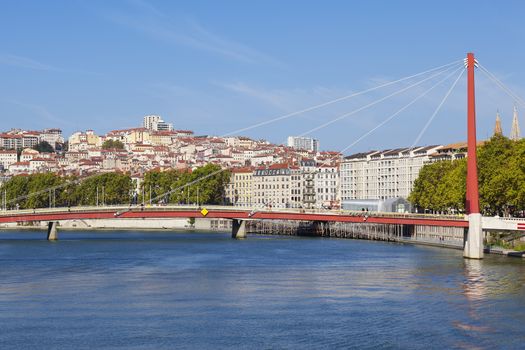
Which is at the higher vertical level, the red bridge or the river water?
the red bridge

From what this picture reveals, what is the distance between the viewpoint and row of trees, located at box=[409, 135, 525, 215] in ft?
187

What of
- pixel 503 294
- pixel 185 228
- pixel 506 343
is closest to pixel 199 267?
pixel 503 294

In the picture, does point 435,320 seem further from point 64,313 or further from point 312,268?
point 312,268

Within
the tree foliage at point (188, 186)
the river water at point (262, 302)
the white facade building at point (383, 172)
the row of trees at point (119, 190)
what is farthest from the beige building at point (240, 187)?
the river water at point (262, 302)

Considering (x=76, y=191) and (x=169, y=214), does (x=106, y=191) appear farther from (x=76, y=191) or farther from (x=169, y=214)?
(x=169, y=214)

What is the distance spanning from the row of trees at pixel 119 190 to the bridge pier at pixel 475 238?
61097 mm

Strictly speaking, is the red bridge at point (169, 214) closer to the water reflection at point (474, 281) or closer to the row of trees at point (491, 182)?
the row of trees at point (491, 182)

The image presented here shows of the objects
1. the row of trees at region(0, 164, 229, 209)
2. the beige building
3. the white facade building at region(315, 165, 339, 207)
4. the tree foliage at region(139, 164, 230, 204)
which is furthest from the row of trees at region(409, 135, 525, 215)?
the beige building

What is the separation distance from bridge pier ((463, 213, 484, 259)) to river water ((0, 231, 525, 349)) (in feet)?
2.76

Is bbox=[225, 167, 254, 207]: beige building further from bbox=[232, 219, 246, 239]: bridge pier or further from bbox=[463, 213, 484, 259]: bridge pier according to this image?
bbox=[463, 213, 484, 259]: bridge pier

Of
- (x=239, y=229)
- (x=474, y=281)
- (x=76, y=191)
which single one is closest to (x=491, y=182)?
(x=474, y=281)

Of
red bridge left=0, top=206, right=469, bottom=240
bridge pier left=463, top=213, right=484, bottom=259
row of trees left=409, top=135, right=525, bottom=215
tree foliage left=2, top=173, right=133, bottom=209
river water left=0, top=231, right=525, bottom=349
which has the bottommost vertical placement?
river water left=0, top=231, right=525, bottom=349

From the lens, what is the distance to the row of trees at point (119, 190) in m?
114

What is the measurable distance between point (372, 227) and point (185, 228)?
2567cm
